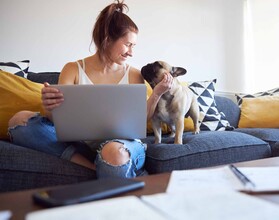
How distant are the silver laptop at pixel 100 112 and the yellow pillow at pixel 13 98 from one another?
397 mm

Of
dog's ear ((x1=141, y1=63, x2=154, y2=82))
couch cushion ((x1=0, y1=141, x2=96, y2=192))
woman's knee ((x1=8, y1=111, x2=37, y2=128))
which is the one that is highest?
dog's ear ((x1=141, y1=63, x2=154, y2=82))

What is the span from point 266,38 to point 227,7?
1.50 ft

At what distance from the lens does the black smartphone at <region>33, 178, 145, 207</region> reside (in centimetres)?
52

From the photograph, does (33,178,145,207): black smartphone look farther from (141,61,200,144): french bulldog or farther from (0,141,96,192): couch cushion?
(141,61,200,144): french bulldog

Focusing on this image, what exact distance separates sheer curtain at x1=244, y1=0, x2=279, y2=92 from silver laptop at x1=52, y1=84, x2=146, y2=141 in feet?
6.87

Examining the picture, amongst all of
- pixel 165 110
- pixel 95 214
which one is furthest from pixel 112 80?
pixel 95 214

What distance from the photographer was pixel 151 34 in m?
2.51

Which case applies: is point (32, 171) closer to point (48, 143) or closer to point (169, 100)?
point (48, 143)

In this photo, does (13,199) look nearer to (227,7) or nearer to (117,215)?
(117,215)

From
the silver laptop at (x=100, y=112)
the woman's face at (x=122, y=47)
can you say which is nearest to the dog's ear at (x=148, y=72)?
the woman's face at (x=122, y=47)

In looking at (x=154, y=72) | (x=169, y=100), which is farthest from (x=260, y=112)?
(x=154, y=72)

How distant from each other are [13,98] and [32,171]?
0.51 meters

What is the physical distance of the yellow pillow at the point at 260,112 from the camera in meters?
2.09

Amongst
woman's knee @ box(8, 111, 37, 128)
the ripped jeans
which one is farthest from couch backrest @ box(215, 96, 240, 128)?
woman's knee @ box(8, 111, 37, 128)
